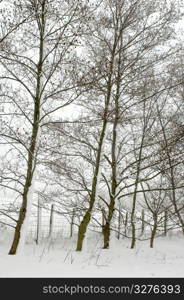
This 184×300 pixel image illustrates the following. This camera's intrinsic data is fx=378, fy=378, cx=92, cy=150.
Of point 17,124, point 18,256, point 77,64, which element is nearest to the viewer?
point 18,256

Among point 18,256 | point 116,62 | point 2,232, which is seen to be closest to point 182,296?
point 18,256

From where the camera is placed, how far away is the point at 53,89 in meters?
10.1

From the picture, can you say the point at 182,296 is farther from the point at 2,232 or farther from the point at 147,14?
the point at 2,232

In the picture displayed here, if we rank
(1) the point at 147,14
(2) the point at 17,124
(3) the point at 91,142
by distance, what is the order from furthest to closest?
(3) the point at 91,142 → (1) the point at 147,14 → (2) the point at 17,124

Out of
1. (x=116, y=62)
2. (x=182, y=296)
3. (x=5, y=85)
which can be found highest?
(x=116, y=62)

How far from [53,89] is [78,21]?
1891 millimetres

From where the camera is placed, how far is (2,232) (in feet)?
55.0

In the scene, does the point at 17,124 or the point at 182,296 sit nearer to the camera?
the point at 182,296

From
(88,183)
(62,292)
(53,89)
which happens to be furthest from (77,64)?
(62,292)

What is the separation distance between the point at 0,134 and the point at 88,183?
5477mm

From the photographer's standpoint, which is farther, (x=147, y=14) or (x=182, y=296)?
(x=147, y=14)

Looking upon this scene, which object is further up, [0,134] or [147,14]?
[147,14]

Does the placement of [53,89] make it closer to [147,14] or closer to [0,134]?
[0,134]

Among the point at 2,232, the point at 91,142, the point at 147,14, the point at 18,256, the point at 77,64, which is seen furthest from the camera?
the point at 2,232
